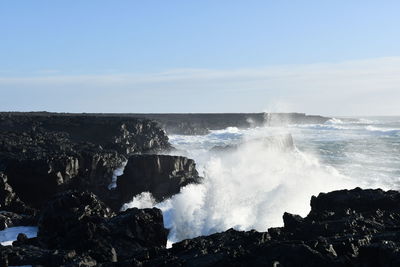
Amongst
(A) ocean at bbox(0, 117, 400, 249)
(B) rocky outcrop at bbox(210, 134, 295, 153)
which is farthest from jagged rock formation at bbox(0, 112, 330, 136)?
(A) ocean at bbox(0, 117, 400, 249)

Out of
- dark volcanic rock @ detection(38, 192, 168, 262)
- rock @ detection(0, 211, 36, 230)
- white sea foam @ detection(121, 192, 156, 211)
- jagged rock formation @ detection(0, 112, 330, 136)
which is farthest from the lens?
jagged rock formation @ detection(0, 112, 330, 136)

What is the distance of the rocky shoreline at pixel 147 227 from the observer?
11179 mm

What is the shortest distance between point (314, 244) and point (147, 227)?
6.36 m

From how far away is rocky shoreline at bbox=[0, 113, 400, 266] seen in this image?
1118 cm

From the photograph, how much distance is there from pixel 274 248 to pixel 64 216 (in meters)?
8.23

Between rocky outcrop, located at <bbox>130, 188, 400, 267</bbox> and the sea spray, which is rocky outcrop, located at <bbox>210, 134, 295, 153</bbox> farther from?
rocky outcrop, located at <bbox>130, 188, 400, 267</bbox>

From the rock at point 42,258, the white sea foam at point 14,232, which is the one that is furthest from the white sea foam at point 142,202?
the rock at point 42,258

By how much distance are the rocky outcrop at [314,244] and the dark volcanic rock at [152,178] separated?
15.3 m

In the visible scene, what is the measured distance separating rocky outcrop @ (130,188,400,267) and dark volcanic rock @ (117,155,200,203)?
15286 mm

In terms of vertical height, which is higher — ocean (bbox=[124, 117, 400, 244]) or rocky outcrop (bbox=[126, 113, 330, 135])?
rocky outcrop (bbox=[126, 113, 330, 135])

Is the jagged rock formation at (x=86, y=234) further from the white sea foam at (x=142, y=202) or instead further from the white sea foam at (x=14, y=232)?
the white sea foam at (x=142, y=202)

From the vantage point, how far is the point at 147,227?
16.4 meters

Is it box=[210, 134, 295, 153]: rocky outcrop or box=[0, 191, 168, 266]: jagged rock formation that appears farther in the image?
box=[210, 134, 295, 153]: rocky outcrop

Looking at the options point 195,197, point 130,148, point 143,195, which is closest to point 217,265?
point 195,197
